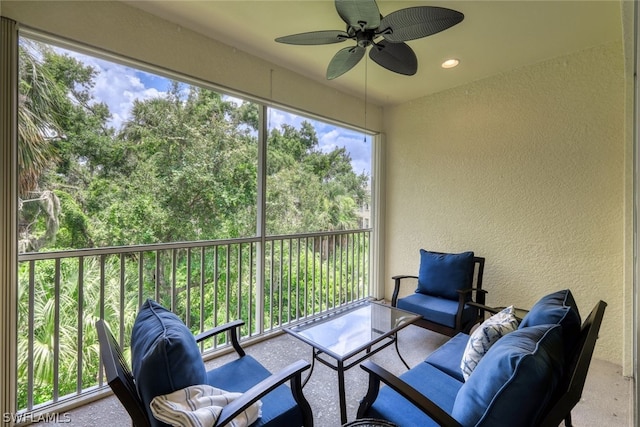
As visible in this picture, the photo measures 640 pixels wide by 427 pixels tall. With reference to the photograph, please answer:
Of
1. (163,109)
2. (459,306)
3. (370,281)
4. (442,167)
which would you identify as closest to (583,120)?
(442,167)

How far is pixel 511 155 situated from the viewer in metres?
2.83

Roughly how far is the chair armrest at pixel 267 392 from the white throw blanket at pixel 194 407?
36 millimetres

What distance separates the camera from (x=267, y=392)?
1128mm

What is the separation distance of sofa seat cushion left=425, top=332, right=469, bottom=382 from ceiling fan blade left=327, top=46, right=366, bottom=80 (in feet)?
6.51

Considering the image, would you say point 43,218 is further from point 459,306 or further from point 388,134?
point 388,134

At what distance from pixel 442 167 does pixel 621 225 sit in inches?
62.6

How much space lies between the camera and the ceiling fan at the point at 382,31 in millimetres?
1453

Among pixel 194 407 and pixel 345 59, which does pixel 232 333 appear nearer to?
pixel 194 407

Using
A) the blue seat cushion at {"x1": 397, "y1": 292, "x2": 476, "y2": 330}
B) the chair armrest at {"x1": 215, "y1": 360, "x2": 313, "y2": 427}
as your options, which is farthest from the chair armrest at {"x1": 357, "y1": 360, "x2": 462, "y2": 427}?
the blue seat cushion at {"x1": 397, "y1": 292, "x2": 476, "y2": 330}

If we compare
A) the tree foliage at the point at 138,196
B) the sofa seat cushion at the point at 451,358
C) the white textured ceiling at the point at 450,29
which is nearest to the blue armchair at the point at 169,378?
the sofa seat cushion at the point at 451,358

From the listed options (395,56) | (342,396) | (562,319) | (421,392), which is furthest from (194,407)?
(395,56)

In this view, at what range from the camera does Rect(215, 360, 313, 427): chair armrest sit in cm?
103

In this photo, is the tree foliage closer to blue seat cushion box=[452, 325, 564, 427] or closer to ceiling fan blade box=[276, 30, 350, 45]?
ceiling fan blade box=[276, 30, 350, 45]

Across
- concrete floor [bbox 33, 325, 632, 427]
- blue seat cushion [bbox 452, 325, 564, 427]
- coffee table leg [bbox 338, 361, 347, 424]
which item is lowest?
concrete floor [bbox 33, 325, 632, 427]
